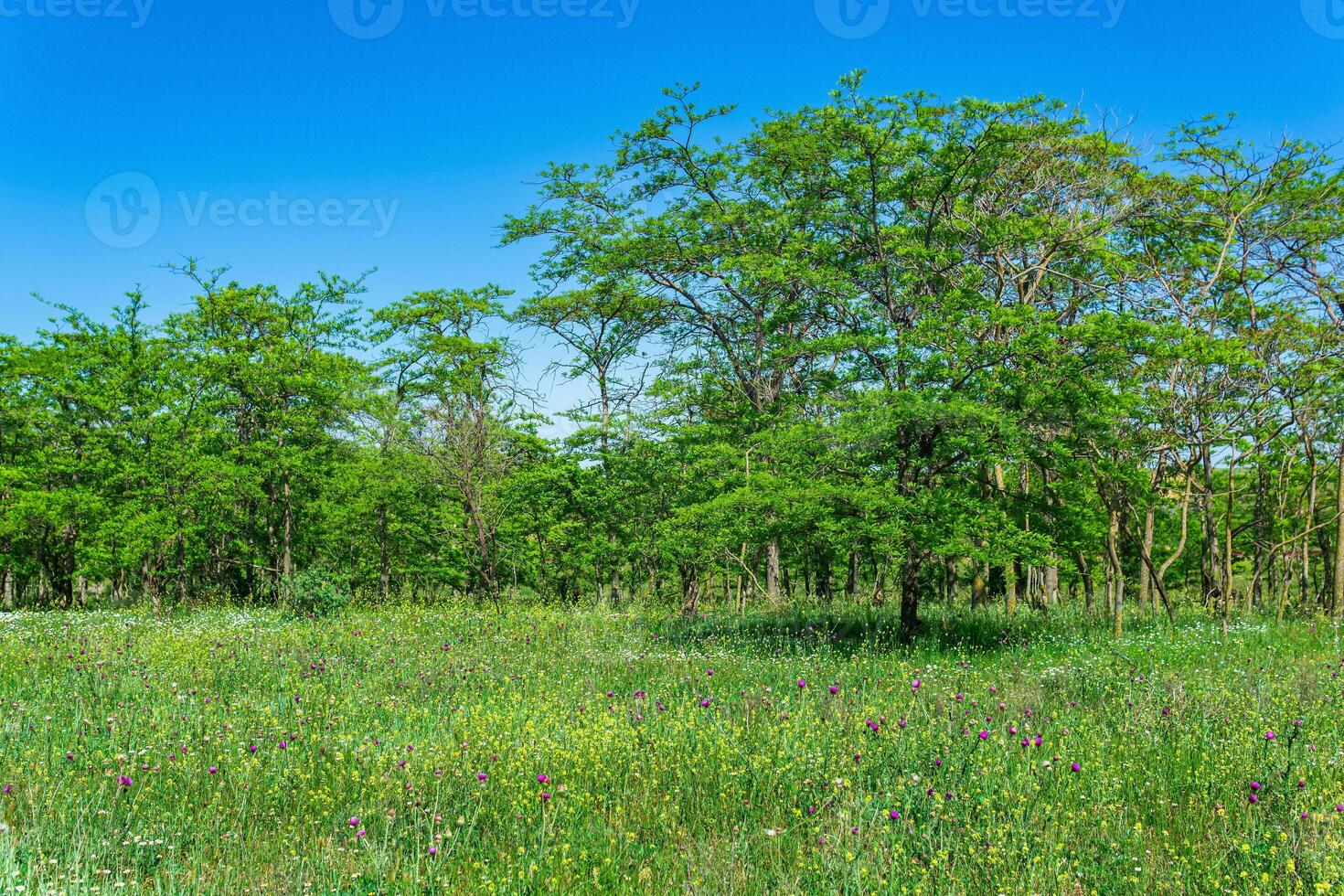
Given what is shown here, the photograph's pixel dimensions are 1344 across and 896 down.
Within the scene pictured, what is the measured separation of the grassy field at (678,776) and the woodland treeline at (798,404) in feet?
10.6

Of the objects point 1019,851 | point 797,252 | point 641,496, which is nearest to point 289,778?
point 1019,851

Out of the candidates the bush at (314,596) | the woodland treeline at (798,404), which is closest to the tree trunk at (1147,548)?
the woodland treeline at (798,404)

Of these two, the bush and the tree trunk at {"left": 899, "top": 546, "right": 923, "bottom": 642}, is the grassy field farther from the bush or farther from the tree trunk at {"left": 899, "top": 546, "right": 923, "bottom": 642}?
the bush

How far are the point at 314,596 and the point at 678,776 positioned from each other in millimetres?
12824

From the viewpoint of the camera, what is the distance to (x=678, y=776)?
5.43 m

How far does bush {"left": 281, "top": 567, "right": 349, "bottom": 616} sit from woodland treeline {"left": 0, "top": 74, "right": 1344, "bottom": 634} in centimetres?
33

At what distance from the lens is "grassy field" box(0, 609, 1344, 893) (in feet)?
13.4

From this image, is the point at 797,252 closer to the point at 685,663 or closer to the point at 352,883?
the point at 685,663

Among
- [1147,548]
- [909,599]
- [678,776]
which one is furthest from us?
[1147,548]

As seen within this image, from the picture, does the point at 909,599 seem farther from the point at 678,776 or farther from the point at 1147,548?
the point at 678,776

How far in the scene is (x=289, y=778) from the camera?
18.4ft

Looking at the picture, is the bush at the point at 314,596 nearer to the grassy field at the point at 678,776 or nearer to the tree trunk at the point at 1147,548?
the grassy field at the point at 678,776

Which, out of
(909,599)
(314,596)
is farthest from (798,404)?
(314,596)

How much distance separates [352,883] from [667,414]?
17.3 metres
